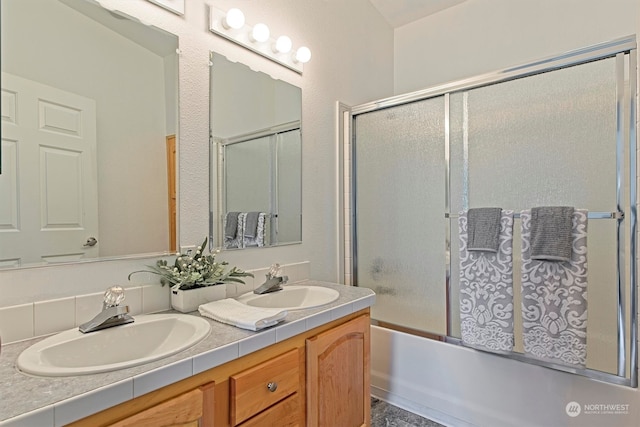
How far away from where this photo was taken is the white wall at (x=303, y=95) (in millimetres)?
1256

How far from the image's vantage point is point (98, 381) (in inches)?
30.2

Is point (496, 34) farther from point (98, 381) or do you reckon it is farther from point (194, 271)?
point (98, 381)

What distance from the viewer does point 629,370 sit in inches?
57.9

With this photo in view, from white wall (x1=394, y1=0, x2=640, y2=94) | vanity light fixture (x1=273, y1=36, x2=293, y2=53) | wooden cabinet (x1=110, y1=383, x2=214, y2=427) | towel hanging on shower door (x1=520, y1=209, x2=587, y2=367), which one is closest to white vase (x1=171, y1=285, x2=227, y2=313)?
wooden cabinet (x1=110, y1=383, x2=214, y2=427)

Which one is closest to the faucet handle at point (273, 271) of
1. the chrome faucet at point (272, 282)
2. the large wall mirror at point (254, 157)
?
the chrome faucet at point (272, 282)

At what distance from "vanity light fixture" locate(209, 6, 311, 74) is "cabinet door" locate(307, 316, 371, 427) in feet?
4.53

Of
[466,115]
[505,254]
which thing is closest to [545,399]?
[505,254]

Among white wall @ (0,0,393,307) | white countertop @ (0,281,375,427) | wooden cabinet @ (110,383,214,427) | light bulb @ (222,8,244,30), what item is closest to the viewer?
white countertop @ (0,281,375,427)

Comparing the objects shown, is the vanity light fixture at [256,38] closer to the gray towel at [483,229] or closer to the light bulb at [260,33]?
the light bulb at [260,33]

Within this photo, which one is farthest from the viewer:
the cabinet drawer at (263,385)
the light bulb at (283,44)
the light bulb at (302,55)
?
the light bulb at (302,55)

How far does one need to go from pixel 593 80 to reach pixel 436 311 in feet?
4.40

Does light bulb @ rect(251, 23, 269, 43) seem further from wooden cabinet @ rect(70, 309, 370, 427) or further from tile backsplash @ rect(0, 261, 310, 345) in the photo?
wooden cabinet @ rect(70, 309, 370, 427)

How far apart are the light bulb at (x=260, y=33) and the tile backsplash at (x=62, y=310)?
4.05 ft

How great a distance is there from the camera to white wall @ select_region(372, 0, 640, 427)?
1.68 meters
